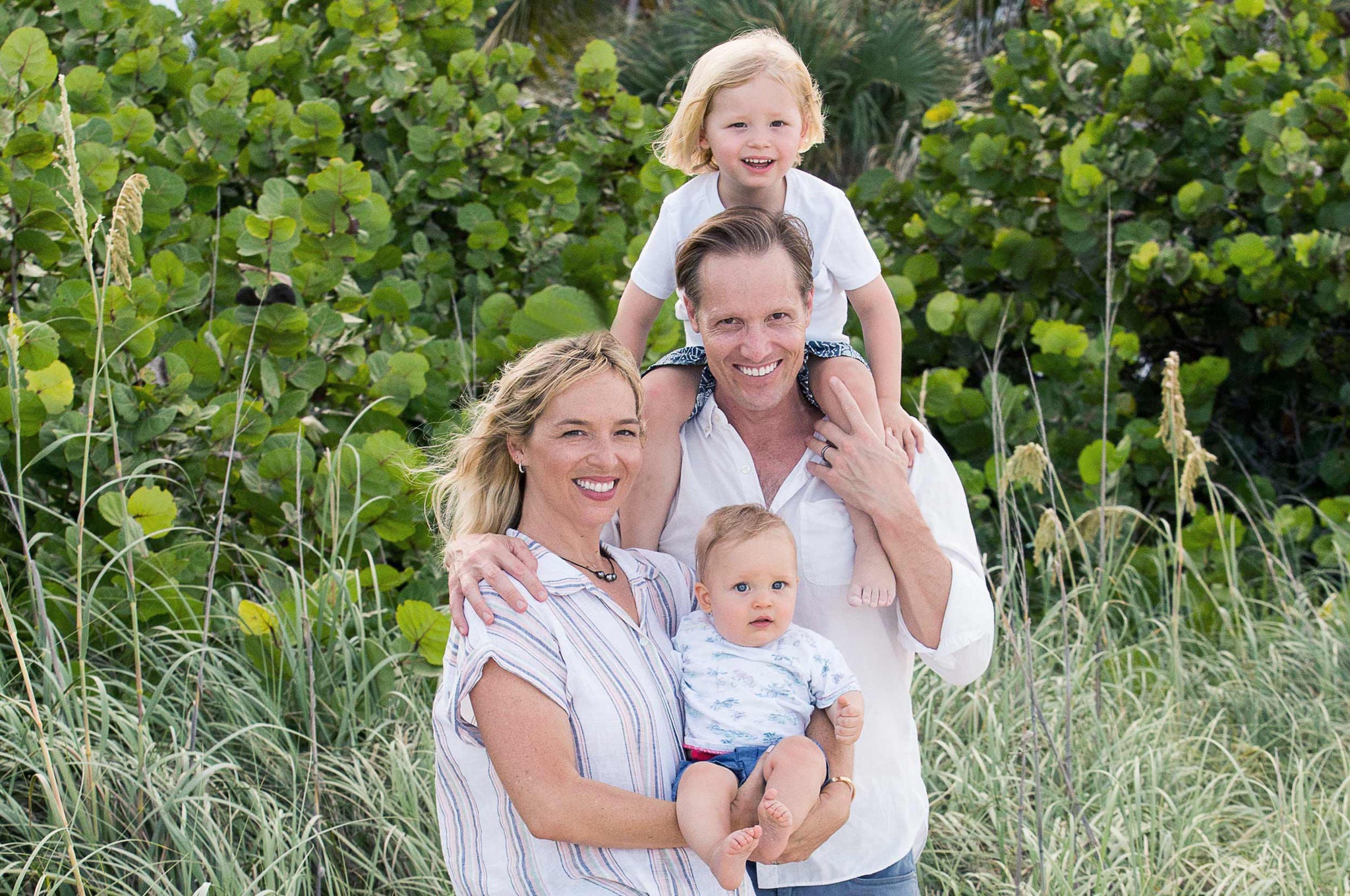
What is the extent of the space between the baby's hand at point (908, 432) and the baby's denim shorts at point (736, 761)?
0.61 metres

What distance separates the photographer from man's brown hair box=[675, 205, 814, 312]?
6.93 ft

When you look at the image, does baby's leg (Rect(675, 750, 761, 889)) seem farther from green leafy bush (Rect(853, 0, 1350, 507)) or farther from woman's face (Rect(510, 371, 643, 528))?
green leafy bush (Rect(853, 0, 1350, 507))

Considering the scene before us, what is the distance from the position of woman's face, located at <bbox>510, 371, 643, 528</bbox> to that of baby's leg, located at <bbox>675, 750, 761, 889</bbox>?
437mm

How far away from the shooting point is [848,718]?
1986mm

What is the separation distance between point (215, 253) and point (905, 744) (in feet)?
7.79

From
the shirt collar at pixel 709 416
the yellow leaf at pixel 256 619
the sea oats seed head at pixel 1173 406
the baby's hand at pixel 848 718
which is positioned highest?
the shirt collar at pixel 709 416

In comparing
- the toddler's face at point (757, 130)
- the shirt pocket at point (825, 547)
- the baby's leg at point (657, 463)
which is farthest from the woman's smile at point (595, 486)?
the toddler's face at point (757, 130)

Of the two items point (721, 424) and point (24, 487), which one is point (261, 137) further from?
point (721, 424)

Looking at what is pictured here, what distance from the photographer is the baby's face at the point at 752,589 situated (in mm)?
2012

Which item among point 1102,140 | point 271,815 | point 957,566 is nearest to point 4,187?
point 271,815

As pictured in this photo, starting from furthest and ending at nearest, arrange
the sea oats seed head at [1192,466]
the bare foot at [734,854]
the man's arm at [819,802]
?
the sea oats seed head at [1192,466] < the man's arm at [819,802] < the bare foot at [734,854]

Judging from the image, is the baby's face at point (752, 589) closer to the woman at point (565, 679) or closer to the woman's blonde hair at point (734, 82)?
the woman at point (565, 679)

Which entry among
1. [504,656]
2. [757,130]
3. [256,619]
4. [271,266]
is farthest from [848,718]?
[271,266]

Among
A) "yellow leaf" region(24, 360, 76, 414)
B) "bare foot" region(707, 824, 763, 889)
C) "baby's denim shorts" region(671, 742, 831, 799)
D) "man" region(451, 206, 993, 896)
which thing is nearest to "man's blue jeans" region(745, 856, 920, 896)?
"man" region(451, 206, 993, 896)
